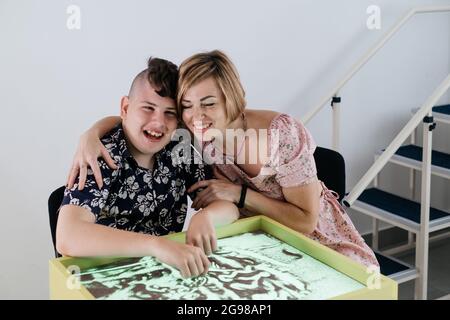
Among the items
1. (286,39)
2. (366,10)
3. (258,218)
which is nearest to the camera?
(258,218)

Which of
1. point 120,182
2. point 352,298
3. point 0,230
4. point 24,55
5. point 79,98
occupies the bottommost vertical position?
point 0,230

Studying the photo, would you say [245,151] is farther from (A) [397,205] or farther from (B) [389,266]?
(A) [397,205]

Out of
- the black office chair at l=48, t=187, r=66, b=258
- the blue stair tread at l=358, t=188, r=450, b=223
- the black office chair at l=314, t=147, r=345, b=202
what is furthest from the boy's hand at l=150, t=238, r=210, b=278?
the blue stair tread at l=358, t=188, r=450, b=223

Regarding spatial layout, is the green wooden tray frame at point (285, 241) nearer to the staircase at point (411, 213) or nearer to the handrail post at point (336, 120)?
the staircase at point (411, 213)

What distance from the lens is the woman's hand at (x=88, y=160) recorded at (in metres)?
1.38

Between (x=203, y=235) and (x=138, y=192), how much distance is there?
27 centimetres

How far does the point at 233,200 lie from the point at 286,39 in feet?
4.62

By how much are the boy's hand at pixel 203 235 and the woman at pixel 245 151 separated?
0.21 m

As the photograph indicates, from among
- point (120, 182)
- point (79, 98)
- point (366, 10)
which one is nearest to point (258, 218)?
point (120, 182)

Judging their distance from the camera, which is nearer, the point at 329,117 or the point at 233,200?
the point at 233,200

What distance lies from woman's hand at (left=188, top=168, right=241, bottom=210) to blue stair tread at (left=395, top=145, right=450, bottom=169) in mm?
1615

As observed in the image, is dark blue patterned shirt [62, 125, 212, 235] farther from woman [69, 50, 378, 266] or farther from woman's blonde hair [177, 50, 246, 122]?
woman's blonde hair [177, 50, 246, 122]

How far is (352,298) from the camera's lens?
42.6 inches

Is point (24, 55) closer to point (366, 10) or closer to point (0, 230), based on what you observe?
point (0, 230)
